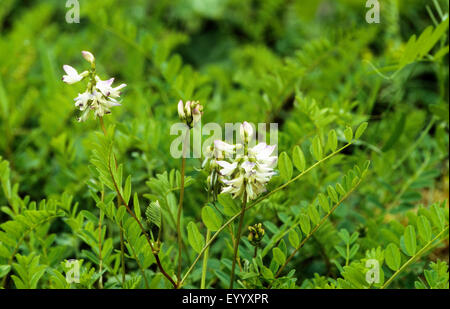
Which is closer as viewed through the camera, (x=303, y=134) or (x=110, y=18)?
(x=303, y=134)

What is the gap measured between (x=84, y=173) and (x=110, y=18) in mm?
500

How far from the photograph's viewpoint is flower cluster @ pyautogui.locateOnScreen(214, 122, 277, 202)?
2.20 ft

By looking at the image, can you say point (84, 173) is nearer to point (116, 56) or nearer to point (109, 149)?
point (109, 149)

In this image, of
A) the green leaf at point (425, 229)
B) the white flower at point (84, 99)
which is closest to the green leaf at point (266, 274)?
the green leaf at point (425, 229)

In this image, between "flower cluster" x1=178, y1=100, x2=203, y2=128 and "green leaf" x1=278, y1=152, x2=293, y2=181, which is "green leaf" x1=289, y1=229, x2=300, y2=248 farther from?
"flower cluster" x1=178, y1=100, x2=203, y2=128

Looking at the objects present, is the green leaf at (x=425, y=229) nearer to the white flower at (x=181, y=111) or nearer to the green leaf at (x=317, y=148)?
the green leaf at (x=317, y=148)

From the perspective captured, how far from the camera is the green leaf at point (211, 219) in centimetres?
75

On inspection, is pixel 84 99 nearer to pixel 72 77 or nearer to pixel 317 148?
pixel 72 77

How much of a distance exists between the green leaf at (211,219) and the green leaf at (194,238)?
0.02 m

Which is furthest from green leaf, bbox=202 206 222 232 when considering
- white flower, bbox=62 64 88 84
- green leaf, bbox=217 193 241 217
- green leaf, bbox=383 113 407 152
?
green leaf, bbox=383 113 407 152

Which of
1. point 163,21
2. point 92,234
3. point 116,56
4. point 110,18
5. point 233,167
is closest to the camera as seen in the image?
point 233,167

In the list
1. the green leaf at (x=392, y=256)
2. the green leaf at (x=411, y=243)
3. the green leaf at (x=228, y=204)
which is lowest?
the green leaf at (x=392, y=256)
